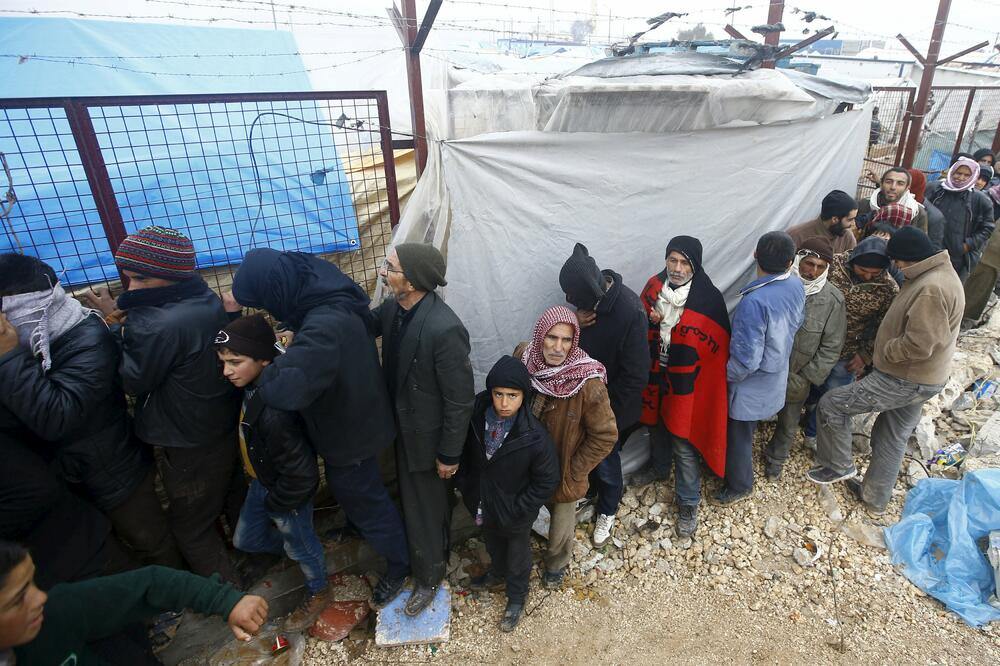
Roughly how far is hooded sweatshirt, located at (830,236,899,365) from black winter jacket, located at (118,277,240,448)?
3702 mm

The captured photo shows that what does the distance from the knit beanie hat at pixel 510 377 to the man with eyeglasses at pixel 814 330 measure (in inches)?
76.1

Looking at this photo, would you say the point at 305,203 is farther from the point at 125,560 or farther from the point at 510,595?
the point at 510,595

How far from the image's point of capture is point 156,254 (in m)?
2.14

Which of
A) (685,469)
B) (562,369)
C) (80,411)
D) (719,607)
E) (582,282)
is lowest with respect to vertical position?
(719,607)

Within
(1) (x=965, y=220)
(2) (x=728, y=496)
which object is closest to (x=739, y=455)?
(2) (x=728, y=496)

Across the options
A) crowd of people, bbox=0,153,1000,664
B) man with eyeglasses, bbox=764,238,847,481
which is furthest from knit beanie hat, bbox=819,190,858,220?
man with eyeglasses, bbox=764,238,847,481

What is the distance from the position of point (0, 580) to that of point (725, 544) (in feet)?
11.1

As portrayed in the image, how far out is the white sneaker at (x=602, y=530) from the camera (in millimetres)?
3285

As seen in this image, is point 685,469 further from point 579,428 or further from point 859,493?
point 859,493

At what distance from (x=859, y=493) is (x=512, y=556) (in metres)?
2.54

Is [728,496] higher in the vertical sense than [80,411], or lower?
lower

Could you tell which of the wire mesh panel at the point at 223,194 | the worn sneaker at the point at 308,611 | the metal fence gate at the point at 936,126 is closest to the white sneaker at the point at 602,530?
the worn sneaker at the point at 308,611

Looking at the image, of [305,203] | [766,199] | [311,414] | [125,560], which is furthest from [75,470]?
[766,199]

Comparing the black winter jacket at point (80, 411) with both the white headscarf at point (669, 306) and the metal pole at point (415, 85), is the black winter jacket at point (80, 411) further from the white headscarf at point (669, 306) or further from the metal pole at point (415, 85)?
the white headscarf at point (669, 306)
